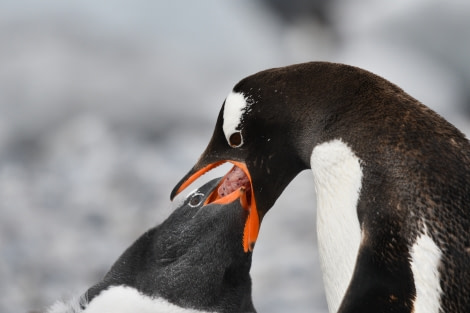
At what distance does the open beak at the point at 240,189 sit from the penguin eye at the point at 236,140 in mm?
30

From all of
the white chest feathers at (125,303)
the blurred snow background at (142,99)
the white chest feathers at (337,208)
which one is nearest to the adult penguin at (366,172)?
the white chest feathers at (337,208)

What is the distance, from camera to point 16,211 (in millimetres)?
2572

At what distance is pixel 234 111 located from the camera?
104 centimetres

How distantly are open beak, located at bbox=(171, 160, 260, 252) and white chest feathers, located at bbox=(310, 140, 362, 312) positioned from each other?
14 cm

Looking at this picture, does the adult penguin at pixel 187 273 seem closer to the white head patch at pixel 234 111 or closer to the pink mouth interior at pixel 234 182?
the pink mouth interior at pixel 234 182

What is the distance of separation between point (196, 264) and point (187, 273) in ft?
0.08

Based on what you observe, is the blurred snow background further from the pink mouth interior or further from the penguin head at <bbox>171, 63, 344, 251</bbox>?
the penguin head at <bbox>171, 63, 344, 251</bbox>

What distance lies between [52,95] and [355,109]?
2122mm

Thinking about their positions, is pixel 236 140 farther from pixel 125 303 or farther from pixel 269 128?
pixel 125 303

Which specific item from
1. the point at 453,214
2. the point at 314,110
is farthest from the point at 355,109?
the point at 453,214

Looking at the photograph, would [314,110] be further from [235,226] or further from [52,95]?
[52,95]

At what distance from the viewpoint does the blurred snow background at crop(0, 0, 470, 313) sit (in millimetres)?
2457

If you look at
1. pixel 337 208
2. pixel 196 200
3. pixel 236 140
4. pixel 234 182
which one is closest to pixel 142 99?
pixel 196 200

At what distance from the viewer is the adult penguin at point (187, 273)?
1.40m
